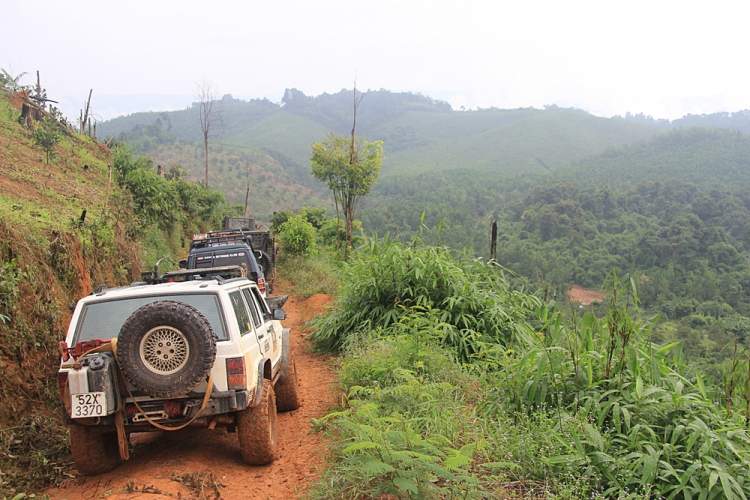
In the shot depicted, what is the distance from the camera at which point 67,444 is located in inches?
182

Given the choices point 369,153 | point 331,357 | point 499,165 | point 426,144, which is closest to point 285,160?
point 499,165

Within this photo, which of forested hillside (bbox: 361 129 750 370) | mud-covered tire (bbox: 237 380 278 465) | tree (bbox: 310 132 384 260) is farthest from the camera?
forested hillside (bbox: 361 129 750 370)

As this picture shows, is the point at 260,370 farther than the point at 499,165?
No

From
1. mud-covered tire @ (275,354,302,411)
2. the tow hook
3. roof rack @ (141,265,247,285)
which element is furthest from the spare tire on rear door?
mud-covered tire @ (275,354,302,411)

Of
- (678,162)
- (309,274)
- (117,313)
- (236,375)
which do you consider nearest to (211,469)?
(236,375)

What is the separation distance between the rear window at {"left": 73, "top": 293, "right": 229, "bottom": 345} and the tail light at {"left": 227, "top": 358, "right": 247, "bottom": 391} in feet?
0.77

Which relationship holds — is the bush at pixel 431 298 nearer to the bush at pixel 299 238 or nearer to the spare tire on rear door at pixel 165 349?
the spare tire on rear door at pixel 165 349

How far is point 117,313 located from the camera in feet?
13.8

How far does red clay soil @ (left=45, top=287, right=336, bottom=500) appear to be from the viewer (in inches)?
150

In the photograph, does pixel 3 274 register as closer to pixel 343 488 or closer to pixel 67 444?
pixel 67 444

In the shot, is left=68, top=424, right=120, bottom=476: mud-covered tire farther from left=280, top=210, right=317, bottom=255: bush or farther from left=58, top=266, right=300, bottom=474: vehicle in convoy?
left=280, top=210, right=317, bottom=255: bush

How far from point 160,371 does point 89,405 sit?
0.59 metres

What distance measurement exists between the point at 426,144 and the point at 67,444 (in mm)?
150674

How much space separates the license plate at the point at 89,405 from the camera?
368 centimetres
